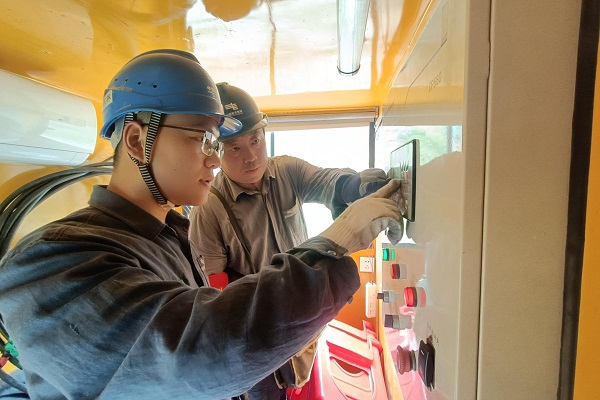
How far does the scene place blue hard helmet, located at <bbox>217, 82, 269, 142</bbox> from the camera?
126 centimetres

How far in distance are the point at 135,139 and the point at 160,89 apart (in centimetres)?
13

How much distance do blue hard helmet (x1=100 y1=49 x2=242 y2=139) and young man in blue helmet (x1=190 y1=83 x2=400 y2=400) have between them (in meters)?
0.43

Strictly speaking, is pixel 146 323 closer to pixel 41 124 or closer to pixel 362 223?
pixel 362 223

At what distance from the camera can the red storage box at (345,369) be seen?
67.0 inches

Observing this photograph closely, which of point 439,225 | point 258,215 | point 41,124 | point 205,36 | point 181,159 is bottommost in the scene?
point 258,215

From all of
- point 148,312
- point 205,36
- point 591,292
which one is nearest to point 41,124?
point 205,36

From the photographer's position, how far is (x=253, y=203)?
4.64 ft

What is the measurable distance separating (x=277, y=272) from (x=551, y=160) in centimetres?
43

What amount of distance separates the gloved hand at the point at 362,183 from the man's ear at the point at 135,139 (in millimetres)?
659

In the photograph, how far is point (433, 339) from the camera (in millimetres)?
511

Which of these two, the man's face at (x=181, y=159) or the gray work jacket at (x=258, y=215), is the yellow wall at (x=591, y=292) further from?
the gray work jacket at (x=258, y=215)

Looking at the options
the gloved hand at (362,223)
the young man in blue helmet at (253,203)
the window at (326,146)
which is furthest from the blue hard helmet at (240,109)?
the window at (326,146)

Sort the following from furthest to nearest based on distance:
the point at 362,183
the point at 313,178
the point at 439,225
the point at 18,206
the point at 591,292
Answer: the point at 313,178 < the point at 18,206 < the point at 362,183 < the point at 439,225 < the point at 591,292

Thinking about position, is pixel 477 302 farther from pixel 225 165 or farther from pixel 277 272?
pixel 225 165
